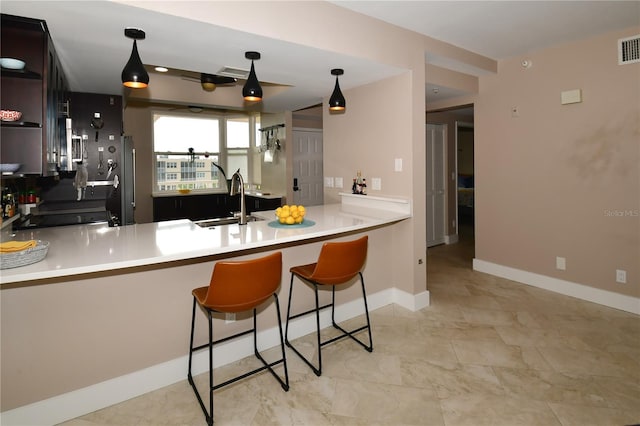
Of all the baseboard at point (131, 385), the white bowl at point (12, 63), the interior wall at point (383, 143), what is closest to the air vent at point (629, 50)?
the interior wall at point (383, 143)

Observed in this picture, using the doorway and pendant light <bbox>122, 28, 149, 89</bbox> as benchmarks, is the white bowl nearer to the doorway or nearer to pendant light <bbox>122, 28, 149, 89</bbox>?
pendant light <bbox>122, 28, 149, 89</bbox>

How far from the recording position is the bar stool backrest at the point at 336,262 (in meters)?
2.45

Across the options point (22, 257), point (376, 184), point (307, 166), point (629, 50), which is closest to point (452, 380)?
point (376, 184)

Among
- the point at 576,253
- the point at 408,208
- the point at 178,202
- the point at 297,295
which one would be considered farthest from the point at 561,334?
the point at 178,202

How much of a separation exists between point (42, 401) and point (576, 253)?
473 centimetres

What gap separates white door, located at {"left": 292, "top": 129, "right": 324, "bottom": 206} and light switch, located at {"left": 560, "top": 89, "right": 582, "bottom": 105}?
3.81 metres

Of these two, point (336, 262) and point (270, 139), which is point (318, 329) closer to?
point (336, 262)

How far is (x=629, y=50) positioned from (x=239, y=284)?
4101mm

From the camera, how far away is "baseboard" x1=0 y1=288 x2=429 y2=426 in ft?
6.52

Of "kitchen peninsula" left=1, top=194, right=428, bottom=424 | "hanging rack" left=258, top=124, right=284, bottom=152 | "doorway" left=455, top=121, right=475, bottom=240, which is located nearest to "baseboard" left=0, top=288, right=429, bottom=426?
"kitchen peninsula" left=1, top=194, right=428, bottom=424

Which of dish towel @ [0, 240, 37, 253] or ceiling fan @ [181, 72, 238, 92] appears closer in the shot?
dish towel @ [0, 240, 37, 253]

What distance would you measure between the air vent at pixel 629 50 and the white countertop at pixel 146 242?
2.74m

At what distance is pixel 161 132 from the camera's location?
659 cm

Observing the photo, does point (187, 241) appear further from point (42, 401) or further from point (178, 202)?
point (178, 202)
